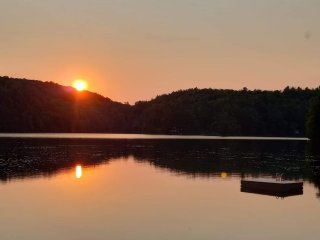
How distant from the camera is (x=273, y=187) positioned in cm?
4384

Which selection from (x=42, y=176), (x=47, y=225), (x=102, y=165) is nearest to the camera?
(x=47, y=225)

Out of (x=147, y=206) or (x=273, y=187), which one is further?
(x=273, y=187)

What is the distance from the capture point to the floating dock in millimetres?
43688

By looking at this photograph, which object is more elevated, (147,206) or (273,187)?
(273,187)

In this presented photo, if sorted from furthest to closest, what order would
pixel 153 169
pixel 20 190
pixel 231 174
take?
pixel 153 169
pixel 231 174
pixel 20 190

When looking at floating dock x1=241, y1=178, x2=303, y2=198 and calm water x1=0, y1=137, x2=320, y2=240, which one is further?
floating dock x1=241, y1=178, x2=303, y2=198

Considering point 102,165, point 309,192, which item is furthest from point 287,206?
point 102,165

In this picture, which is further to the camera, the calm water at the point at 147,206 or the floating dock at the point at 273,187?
the floating dock at the point at 273,187

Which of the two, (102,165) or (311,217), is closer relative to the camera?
(311,217)

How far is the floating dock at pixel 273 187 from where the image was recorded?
43.7 meters

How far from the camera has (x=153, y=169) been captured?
2650 inches

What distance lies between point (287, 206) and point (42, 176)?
93.5ft

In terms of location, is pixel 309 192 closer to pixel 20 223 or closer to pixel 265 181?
pixel 265 181

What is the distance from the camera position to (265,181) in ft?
149
